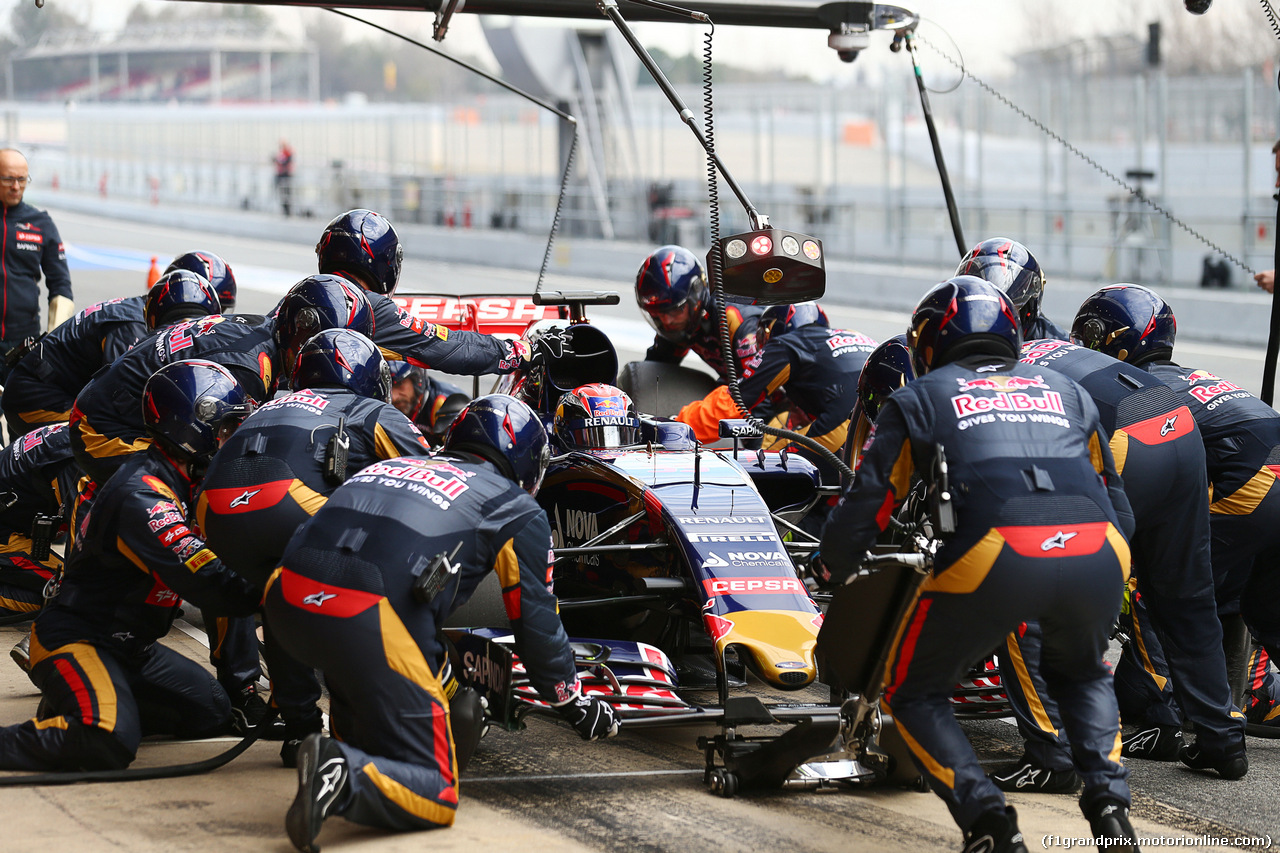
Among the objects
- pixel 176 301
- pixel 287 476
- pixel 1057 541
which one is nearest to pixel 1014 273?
pixel 1057 541

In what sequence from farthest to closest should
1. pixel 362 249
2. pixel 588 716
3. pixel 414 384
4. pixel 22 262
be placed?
pixel 22 262
pixel 414 384
pixel 362 249
pixel 588 716

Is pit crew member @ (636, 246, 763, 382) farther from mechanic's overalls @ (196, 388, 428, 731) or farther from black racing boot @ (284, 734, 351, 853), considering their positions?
black racing boot @ (284, 734, 351, 853)

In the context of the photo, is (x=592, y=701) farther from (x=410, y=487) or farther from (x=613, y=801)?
(x=410, y=487)

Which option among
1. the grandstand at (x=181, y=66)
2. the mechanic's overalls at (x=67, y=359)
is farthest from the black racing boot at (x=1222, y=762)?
the grandstand at (x=181, y=66)

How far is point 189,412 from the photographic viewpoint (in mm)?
5223

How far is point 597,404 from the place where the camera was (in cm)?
653

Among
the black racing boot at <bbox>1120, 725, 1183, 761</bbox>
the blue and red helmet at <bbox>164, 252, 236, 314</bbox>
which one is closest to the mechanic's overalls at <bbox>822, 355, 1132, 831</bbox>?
the black racing boot at <bbox>1120, 725, 1183, 761</bbox>

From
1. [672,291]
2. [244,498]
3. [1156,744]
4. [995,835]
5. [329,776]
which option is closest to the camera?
[995,835]

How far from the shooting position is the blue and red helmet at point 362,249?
23.2ft

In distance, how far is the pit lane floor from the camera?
4.29m

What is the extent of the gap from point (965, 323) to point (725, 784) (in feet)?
5.73

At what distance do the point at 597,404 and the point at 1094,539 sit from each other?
2.90 metres

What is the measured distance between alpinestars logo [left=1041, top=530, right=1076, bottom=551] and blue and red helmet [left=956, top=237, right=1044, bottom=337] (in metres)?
2.31

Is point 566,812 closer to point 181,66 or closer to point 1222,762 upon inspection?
point 1222,762
